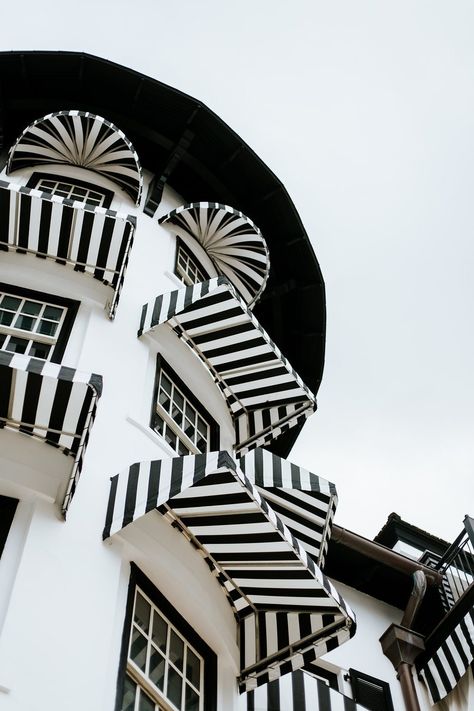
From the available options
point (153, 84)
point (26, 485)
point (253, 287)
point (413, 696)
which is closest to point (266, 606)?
point (26, 485)

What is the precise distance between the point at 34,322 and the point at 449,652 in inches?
261

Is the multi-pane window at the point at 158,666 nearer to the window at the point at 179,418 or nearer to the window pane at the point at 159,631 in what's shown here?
the window pane at the point at 159,631

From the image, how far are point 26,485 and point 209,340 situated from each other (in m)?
4.00

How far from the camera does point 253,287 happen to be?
13.8 m

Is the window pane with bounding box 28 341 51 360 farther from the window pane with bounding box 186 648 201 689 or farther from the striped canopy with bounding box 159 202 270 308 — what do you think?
the striped canopy with bounding box 159 202 270 308

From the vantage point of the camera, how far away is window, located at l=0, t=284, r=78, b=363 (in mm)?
8875

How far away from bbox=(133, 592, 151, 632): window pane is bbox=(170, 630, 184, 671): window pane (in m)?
0.34

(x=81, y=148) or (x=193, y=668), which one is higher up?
(x=81, y=148)

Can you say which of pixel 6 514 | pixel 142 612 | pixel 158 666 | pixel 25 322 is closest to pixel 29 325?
pixel 25 322

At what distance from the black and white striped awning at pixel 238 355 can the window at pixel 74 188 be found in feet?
11.2

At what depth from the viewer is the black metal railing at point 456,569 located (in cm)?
1138

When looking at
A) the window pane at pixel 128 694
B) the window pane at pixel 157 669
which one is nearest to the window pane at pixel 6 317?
the window pane at pixel 157 669

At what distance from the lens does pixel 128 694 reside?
617 cm

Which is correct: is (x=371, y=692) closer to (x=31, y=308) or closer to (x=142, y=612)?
(x=142, y=612)
